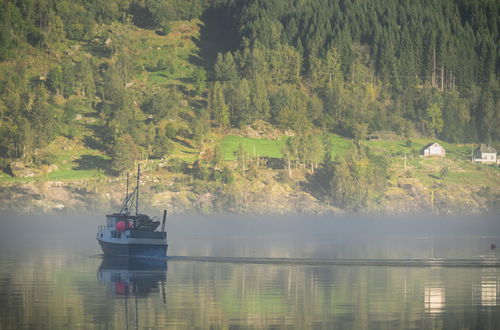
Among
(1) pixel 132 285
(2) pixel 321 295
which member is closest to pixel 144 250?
(1) pixel 132 285

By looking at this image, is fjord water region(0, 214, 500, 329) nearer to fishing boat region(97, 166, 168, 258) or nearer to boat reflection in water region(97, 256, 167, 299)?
boat reflection in water region(97, 256, 167, 299)

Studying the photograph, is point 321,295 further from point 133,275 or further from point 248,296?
point 133,275

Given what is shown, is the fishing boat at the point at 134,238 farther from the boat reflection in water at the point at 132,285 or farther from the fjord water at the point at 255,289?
the fjord water at the point at 255,289

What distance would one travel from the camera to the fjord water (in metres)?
74.8

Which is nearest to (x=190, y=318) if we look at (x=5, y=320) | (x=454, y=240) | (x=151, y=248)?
(x=5, y=320)

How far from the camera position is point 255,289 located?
308 feet

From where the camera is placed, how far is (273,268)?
11656cm

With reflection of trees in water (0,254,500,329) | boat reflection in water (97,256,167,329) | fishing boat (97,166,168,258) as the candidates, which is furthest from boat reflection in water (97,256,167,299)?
fishing boat (97,166,168,258)

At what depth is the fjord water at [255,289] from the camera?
245 ft

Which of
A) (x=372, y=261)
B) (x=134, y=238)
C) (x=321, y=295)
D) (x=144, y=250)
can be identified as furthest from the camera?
(x=144, y=250)

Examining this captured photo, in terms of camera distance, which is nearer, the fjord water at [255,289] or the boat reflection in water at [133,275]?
the fjord water at [255,289]

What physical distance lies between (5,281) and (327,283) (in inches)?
1318

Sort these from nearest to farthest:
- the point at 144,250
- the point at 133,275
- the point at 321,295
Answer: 1. the point at 321,295
2. the point at 133,275
3. the point at 144,250

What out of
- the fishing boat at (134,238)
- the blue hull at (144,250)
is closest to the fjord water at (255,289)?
the blue hull at (144,250)
